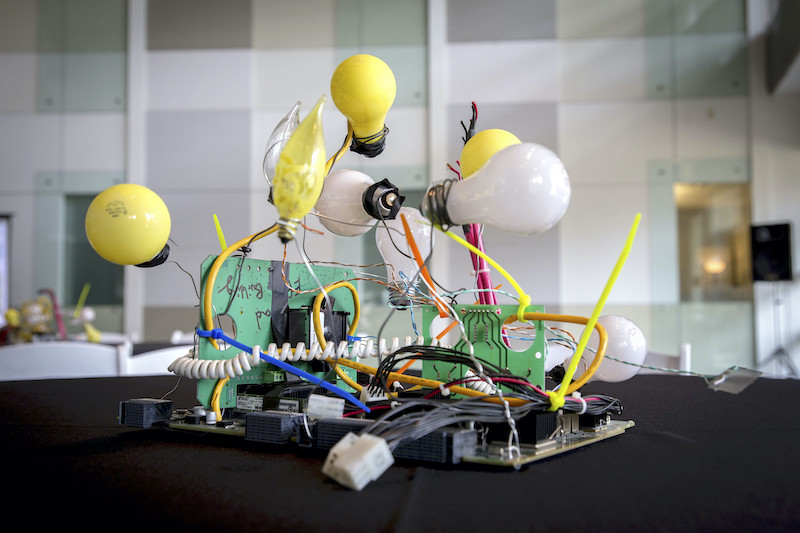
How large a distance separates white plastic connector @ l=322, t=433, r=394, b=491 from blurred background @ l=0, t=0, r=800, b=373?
3.50m

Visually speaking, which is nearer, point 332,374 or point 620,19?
point 332,374

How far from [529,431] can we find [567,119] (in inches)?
155

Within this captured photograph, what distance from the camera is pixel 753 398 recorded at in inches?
45.5

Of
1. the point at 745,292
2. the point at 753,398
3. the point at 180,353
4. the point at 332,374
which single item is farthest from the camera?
the point at 745,292

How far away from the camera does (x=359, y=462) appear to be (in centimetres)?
54

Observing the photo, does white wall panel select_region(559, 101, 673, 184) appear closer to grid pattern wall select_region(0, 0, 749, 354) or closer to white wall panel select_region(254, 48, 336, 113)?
grid pattern wall select_region(0, 0, 749, 354)

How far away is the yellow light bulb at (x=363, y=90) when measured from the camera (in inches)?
34.9

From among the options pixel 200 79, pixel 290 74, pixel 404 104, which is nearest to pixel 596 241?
pixel 404 104

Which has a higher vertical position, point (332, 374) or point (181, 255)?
point (181, 255)

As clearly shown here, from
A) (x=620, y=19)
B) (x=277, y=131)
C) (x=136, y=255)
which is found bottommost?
(x=136, y=255)

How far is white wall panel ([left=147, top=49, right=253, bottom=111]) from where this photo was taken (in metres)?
4.48

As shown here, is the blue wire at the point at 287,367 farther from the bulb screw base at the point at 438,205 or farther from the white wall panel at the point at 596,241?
the white wall panel at the point at 596,241

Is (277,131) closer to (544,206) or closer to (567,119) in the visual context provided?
(544,206)

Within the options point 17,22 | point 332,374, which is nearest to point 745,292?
point 332,374
